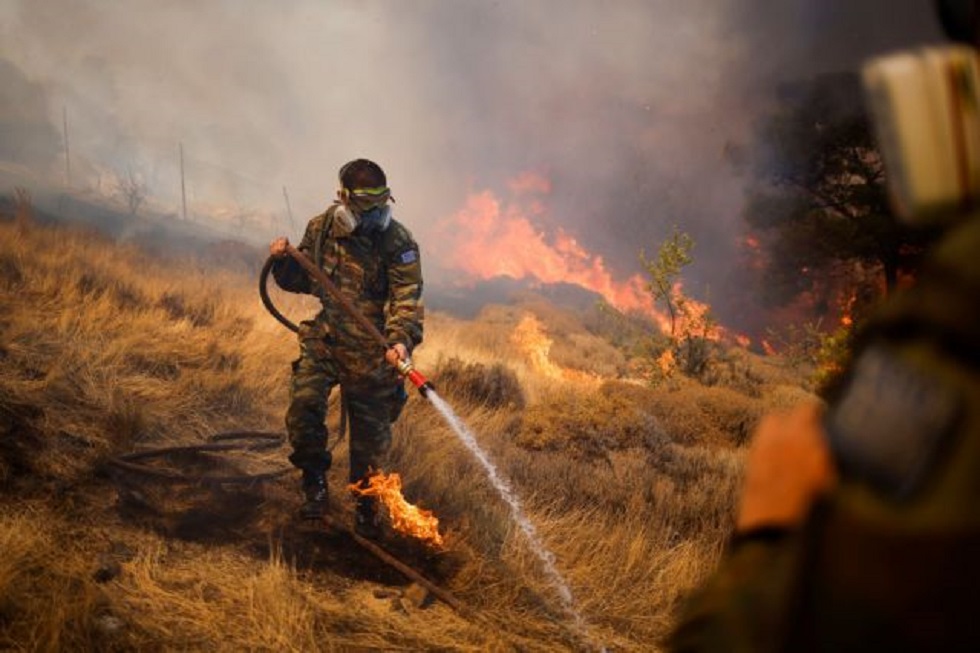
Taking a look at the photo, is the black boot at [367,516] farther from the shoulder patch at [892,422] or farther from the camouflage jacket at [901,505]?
the shoulder patch at [892,422]

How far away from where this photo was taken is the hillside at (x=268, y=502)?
293 cm

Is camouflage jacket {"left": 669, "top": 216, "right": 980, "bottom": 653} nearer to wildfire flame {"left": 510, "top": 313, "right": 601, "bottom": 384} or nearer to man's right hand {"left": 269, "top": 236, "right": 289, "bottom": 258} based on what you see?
man's right hand {"left": 269, "top": 236, "right": 289, "bottom": 258}

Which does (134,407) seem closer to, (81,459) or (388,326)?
(81,459)

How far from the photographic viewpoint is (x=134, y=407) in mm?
4871

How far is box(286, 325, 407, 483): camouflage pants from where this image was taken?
417 centimetres

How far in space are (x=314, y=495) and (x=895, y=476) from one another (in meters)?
4.10

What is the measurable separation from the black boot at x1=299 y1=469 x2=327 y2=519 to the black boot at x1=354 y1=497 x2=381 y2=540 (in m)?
0.25

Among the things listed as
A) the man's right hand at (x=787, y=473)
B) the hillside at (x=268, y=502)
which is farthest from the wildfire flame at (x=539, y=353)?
the man's right hand at (x=787, y=473)

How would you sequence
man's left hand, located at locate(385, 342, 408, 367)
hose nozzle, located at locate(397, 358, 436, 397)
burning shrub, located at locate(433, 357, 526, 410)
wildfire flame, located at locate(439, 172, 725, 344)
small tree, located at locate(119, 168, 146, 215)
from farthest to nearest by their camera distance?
wildfire flame, located at locate(439, 172, 725, 344) < small tree, located at locate(119, 168, 146, 215) < burning shrub, located at locate(433, 357, 526, 410) < man's left hand, located at locate(385, 342, 408, 367) < hose nozzle, located at locate(397, 358, 436, 397)

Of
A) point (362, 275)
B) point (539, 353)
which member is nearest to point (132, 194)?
point (539, 353)

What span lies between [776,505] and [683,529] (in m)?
4.60

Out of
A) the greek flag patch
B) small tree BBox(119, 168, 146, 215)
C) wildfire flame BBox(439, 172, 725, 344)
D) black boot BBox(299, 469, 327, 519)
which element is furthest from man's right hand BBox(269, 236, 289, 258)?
small tree BBox(119, 168, 146, 215)

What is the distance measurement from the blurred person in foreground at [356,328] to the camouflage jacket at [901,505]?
141 inches

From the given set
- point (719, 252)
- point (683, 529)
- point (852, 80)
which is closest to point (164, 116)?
point (719, 252)
